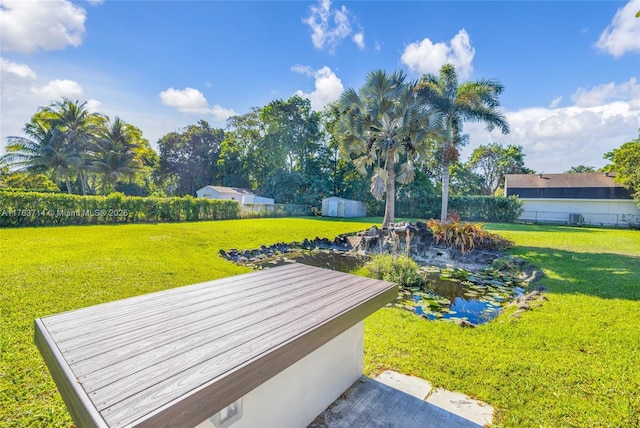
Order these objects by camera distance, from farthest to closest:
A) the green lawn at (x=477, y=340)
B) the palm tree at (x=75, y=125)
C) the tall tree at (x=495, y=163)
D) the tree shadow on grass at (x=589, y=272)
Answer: the tall tree at (x=495, y=163) → the palm tree at (x=75, y=125) → the tree shadow on grass at (x=589, y=272) → the green lawn at (x=477, y=340)

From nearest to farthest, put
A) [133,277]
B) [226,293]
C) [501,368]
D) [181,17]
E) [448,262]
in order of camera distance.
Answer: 1. [226,293]
2. [501,368]
3. [133,277]
4. [181,17]
5. [448,262]

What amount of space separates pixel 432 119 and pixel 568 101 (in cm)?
736

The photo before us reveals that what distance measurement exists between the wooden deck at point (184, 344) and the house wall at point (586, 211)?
24.9 meters

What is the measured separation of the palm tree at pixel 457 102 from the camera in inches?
458

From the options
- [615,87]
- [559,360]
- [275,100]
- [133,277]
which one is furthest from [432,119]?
[275,100]

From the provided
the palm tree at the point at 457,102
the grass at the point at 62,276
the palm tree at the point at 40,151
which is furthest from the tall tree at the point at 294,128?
the grass at the point at 62,276

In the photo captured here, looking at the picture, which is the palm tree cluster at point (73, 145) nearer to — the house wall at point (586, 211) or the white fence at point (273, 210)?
the white fence at point (273, 210)

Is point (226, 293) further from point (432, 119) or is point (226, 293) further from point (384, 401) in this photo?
point (432, 119)

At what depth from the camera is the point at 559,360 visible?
2.74 metres


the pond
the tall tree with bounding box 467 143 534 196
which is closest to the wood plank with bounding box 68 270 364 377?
the pond

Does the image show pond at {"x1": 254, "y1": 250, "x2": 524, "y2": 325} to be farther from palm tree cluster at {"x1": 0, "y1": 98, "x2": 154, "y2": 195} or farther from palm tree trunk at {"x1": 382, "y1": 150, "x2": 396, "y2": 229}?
palm tree cluster at {"x1": 0, "y1": 98, "x2": 154, "y2": 195}

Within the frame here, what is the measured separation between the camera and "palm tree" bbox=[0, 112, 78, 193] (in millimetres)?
20062

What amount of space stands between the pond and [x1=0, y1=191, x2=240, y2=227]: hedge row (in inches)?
399

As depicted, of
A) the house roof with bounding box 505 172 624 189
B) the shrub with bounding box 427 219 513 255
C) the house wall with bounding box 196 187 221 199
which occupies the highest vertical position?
the house roof with bounding box 505 172 624 189
